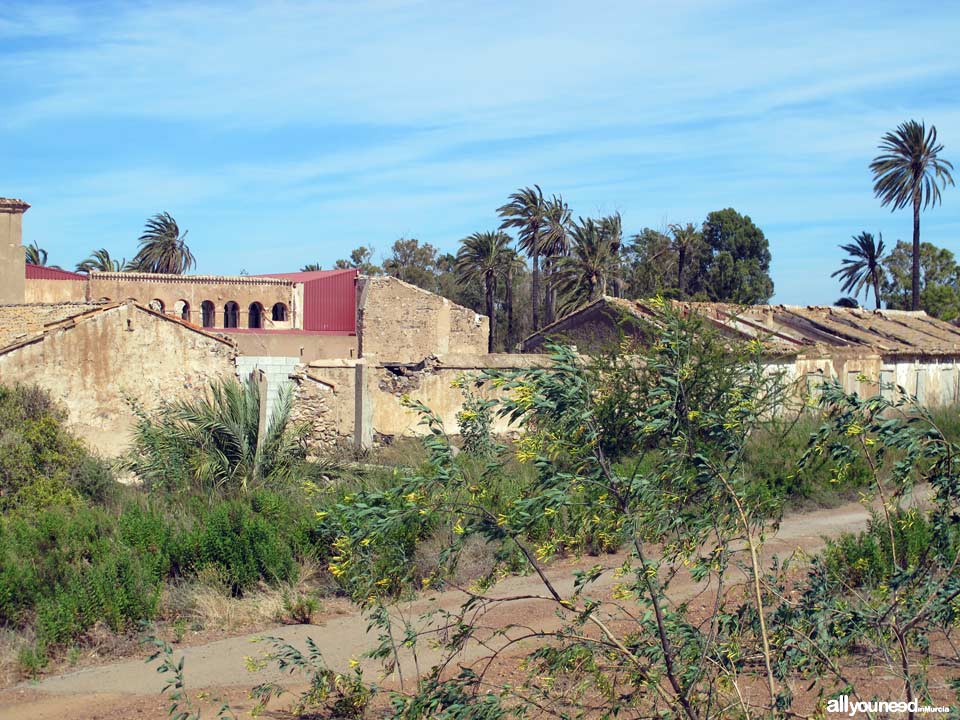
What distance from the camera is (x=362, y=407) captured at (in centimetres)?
1886

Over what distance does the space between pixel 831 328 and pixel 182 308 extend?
24.8 metres

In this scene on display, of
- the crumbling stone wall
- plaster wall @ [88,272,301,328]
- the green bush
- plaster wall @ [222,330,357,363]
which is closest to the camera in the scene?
the green bush

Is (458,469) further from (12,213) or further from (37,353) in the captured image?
(12,213)

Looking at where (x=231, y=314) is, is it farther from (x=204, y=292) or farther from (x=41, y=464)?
(x=41, y=464)

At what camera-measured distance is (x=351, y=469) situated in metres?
12.8

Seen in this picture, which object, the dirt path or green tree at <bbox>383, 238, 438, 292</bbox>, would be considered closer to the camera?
the dirt path

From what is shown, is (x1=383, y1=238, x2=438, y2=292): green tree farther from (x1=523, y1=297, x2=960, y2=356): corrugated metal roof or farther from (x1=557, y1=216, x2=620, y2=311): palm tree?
(x1=523, y1=297, x2=960, y2=356): corrugated metal roof

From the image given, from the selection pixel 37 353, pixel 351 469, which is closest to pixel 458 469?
pixel 351 469

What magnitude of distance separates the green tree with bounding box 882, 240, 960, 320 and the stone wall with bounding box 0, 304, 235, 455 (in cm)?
4478

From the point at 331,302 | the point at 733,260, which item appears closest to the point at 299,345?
the point at 331,302

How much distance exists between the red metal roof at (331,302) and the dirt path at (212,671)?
96.0 feet

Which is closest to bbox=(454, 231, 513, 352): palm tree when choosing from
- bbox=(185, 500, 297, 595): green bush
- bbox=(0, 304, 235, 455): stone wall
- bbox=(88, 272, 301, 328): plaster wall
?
bbox=(88, 272, 301, 328): plaster wall

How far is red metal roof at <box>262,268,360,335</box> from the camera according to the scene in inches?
1542

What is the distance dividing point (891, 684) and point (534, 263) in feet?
137
